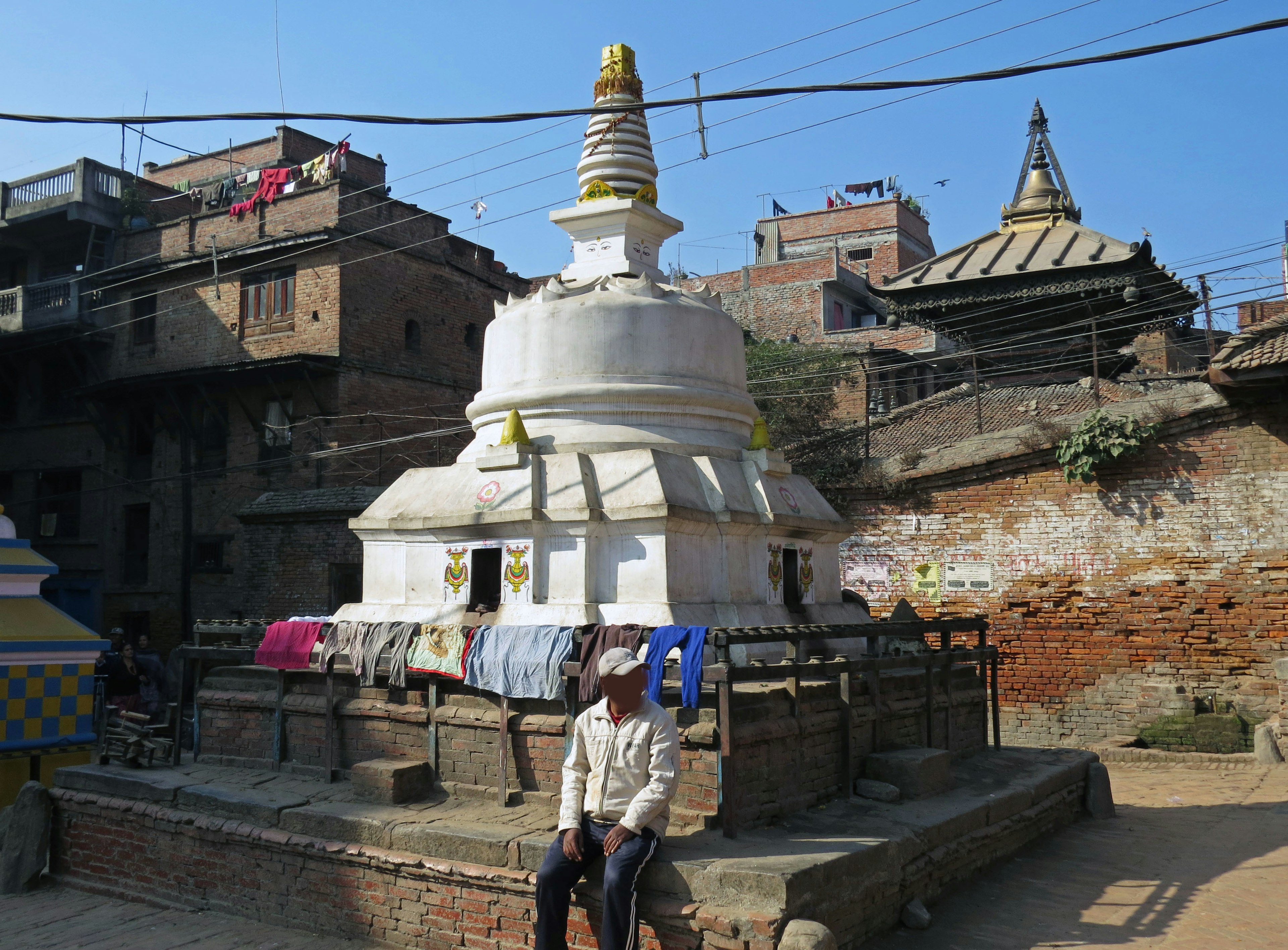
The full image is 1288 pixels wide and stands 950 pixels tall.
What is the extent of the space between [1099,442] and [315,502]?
13216 mm

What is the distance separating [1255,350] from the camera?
40.8 feet

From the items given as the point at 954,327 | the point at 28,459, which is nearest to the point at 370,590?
the point at 954,327

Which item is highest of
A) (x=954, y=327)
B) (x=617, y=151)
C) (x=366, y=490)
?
(x=954, y=327)

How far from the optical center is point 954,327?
23.1 metres

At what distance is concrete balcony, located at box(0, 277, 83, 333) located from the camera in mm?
25859

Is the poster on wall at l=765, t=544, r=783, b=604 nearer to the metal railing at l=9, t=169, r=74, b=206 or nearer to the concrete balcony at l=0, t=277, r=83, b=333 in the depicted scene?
the concrete balcony at l=0, t=277, r=83, b=333

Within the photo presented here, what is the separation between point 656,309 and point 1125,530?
309 inches

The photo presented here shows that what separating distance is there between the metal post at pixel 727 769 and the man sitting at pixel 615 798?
523 millimetres

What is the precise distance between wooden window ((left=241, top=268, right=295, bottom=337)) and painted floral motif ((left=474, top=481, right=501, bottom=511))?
53.4 ft

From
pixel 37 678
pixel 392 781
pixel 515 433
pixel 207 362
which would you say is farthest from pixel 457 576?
pixel 207 362

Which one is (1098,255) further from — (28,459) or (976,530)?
(28,459)

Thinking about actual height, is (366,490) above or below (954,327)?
below

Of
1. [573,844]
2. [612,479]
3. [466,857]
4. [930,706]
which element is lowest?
[466,857]

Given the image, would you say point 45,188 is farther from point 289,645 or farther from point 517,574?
point 517,574
